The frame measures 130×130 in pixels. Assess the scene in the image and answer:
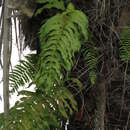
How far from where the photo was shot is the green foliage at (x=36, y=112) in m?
1.12

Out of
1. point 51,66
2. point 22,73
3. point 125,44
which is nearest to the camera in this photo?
point 51,66

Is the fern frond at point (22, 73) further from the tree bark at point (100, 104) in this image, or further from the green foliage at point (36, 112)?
the tree bark at point (100, 104)

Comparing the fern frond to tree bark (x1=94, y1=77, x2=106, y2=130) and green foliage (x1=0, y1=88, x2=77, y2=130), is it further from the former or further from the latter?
tree bark (x1=94, y1=77, x2=106, y2=130)

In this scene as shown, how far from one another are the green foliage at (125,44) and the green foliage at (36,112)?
269 millimetres

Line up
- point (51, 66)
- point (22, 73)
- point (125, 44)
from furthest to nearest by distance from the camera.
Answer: point (22, 73), point (125, 44), point (51, 66)

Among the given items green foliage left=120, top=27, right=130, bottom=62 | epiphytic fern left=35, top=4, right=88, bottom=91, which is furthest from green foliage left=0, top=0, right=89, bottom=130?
green foliage left=120, top=27, right=130, bottom=62

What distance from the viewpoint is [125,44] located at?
121 centimetres

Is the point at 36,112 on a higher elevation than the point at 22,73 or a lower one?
lower

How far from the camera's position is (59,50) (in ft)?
3.57

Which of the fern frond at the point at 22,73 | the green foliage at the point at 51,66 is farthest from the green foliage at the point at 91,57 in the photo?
the fern frond at the point at 22,73

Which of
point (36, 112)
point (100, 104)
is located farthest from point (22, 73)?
point (100, 104)

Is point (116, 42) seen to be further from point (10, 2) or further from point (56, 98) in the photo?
point (10, 2)

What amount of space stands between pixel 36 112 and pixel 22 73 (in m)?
0.23

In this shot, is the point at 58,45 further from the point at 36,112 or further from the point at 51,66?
the point at 36,112
